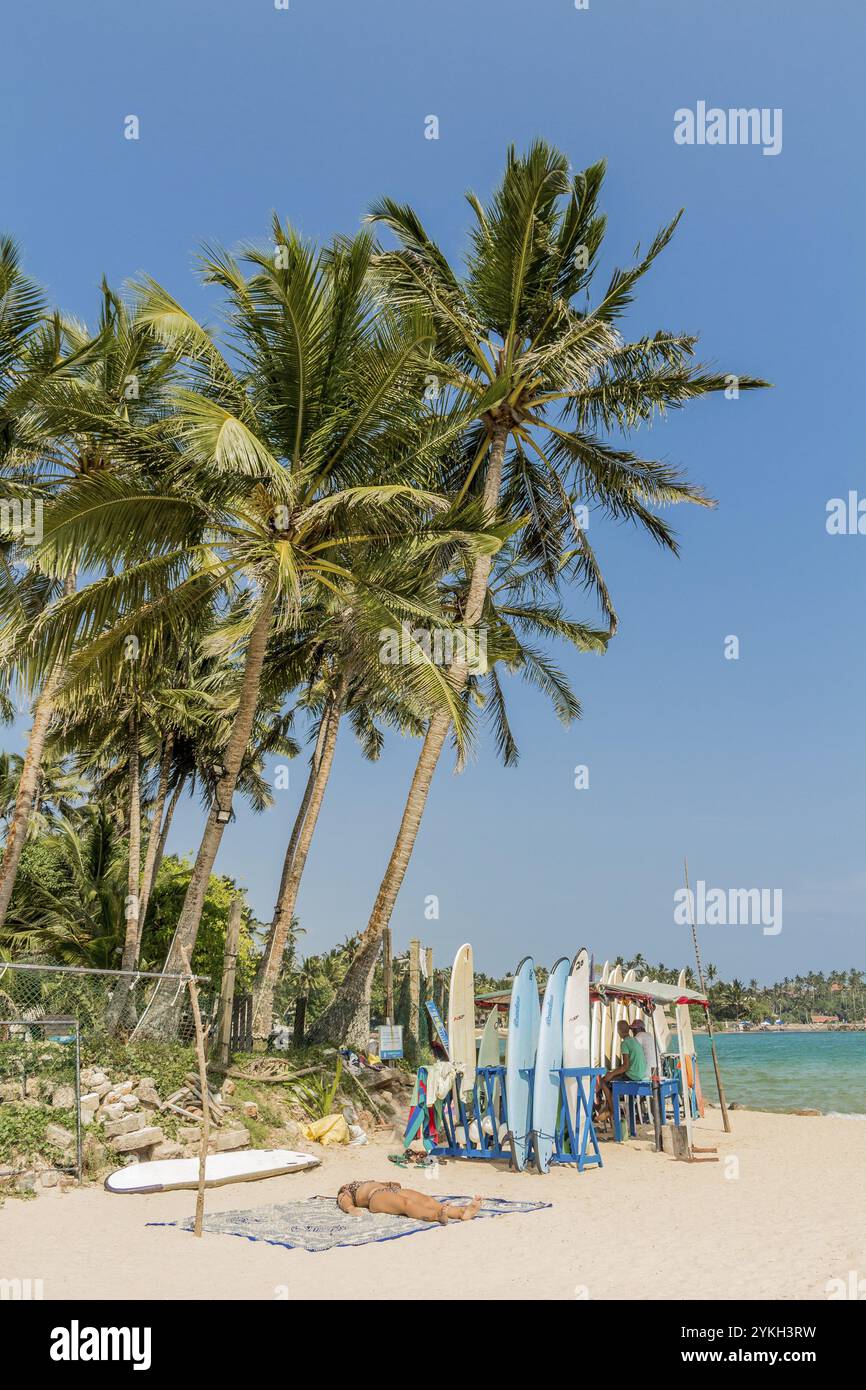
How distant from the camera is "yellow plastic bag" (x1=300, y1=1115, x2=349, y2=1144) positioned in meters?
12.8

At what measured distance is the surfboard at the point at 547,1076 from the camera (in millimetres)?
11203

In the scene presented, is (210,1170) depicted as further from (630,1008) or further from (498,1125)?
(630,1008)

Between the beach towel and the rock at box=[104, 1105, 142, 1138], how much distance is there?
2.37m

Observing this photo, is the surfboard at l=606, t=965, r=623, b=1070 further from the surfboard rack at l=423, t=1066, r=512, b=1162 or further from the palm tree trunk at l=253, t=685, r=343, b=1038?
the palm tree trunk at l=253, t=685, r=343, b=1038

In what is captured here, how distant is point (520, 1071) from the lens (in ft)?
37.1

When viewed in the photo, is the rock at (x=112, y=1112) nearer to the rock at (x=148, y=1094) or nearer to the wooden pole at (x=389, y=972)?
the rock at (x=148, y=1094)

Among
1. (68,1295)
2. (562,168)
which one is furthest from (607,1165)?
(562,168)

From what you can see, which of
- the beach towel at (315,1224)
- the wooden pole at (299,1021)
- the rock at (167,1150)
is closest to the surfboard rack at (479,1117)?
the beach towel at (315,1224)

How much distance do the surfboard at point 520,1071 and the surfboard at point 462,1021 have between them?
22.6 inches

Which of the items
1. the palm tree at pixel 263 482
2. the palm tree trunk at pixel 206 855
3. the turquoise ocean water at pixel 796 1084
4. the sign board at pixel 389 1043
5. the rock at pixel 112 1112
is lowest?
the turquoise ocean water at pixel 796 1084

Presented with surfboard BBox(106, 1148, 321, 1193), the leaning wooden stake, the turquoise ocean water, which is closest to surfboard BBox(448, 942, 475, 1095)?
surfboard BBox(106, 1148, 321, 1193)

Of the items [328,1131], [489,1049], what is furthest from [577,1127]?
[328,1131]

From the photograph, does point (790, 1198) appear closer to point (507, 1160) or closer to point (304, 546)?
point (507, 1160)

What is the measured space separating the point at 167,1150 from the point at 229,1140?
2.68 feet
